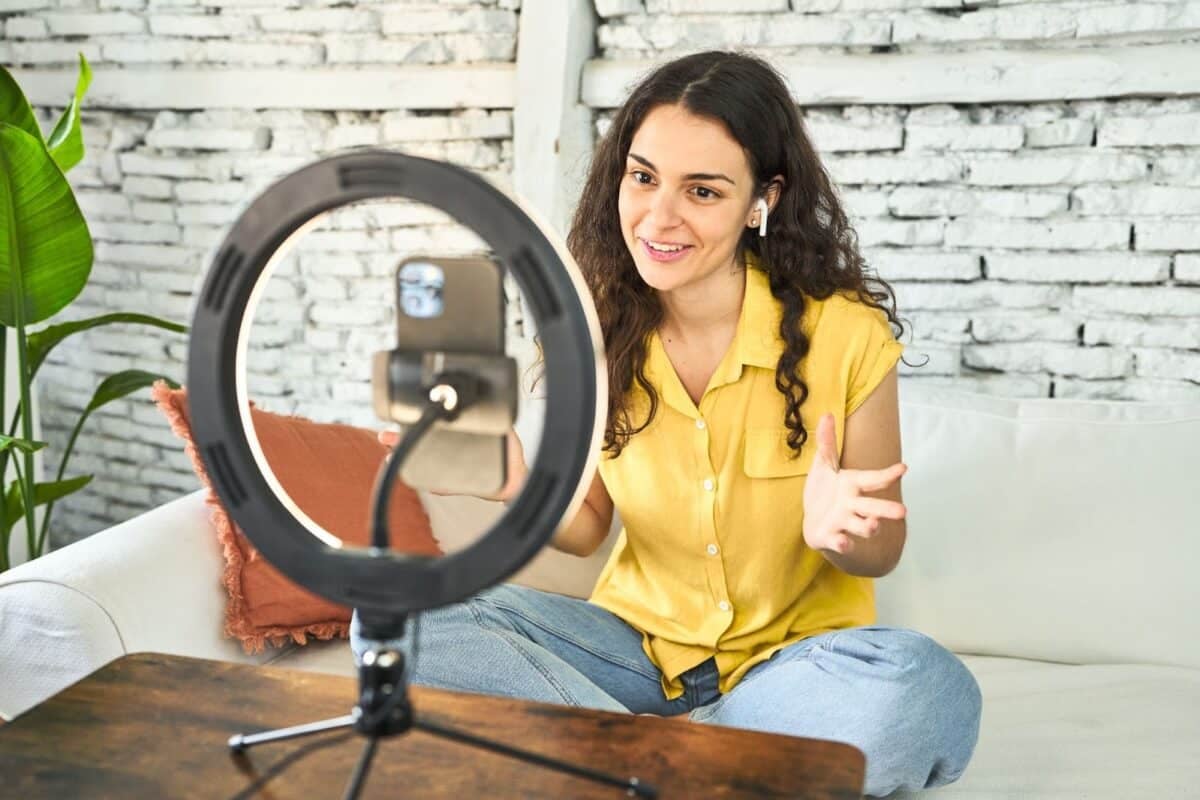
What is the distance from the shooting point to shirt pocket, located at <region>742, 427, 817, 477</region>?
1.63m

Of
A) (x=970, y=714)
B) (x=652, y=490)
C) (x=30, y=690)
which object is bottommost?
(x=30, y=690)

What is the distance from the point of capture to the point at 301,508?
5.90ft

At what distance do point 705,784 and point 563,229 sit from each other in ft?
5.40

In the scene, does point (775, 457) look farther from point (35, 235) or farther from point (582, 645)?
point (35, 235)

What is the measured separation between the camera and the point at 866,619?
5.45ft

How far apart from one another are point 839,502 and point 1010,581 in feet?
2.59

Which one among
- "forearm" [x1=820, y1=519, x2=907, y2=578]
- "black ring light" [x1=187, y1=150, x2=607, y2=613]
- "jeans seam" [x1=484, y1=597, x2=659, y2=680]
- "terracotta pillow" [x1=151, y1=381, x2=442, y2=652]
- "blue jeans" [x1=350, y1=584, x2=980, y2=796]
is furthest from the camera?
"terracotta pillow" [x1=151, y1=381, x2=442, y2=652]

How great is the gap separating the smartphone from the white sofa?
0.94 meters

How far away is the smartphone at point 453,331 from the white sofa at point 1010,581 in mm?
936

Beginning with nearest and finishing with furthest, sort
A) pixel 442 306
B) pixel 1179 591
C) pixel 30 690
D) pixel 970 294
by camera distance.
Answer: pixel 442 306
pixel 30 690
pixel 1179 591
pixel 970 294

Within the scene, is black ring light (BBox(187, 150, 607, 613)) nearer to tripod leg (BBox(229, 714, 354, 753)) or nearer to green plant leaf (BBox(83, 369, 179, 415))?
tripod leg (BBox(229, 714, 354, 753))

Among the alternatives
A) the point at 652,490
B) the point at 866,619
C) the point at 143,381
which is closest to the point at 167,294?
the point at 143,381

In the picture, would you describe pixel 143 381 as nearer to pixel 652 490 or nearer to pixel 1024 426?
pixel 652 490

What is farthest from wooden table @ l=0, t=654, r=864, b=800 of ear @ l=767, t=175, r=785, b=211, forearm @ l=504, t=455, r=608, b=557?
ear @ l=767, t=175, r=785, b=211
